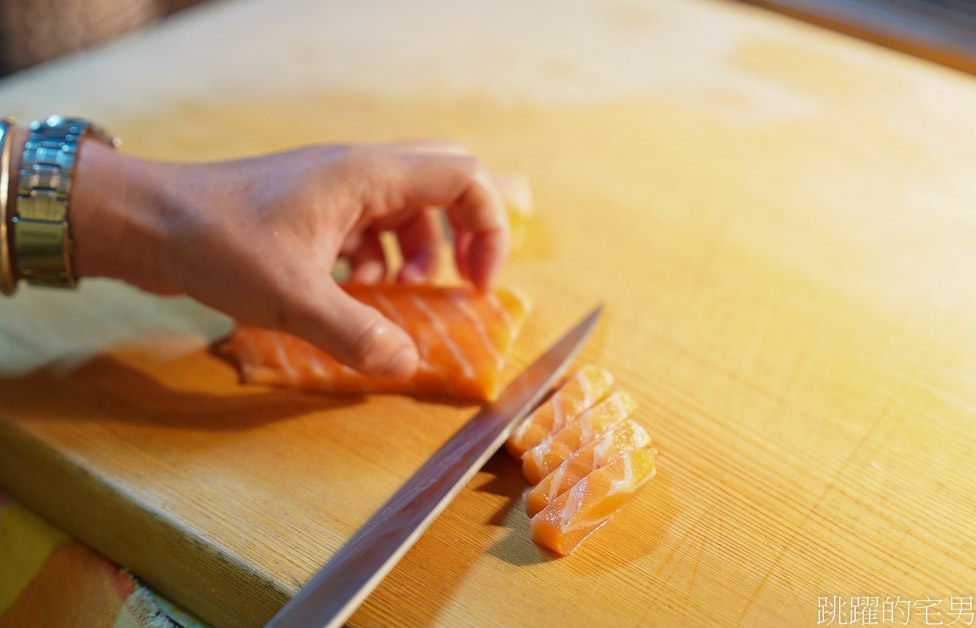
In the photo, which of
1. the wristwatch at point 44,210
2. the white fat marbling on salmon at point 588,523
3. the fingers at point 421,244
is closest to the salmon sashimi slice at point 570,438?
the white fat marbling on salmon at point 588,523

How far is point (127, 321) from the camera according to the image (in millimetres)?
2076

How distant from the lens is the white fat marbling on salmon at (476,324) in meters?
1.89

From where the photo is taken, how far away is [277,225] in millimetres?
1729

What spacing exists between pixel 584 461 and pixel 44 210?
1323mm

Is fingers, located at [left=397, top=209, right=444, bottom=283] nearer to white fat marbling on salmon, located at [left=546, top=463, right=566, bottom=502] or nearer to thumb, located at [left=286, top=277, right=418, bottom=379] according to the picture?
thumb, located at [left=286, top=277, right=418, bottom=379]

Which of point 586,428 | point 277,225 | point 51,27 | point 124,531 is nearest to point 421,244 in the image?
point 277,225

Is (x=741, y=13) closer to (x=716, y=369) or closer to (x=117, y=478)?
(x=716, y=369)

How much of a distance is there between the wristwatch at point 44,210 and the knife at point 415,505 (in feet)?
3.19

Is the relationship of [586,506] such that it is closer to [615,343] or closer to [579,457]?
[579,457]

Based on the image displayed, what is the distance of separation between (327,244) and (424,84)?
144cm

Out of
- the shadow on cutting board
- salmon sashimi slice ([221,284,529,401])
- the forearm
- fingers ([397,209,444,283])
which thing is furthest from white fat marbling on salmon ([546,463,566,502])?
the forearm

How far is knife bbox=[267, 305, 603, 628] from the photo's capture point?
1.34m

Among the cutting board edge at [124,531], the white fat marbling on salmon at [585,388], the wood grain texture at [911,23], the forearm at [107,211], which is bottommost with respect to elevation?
the cutting board edge at [124,531]

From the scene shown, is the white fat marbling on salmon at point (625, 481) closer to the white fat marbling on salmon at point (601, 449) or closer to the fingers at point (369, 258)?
the white fat marbling on salmon at point (601, 449)
